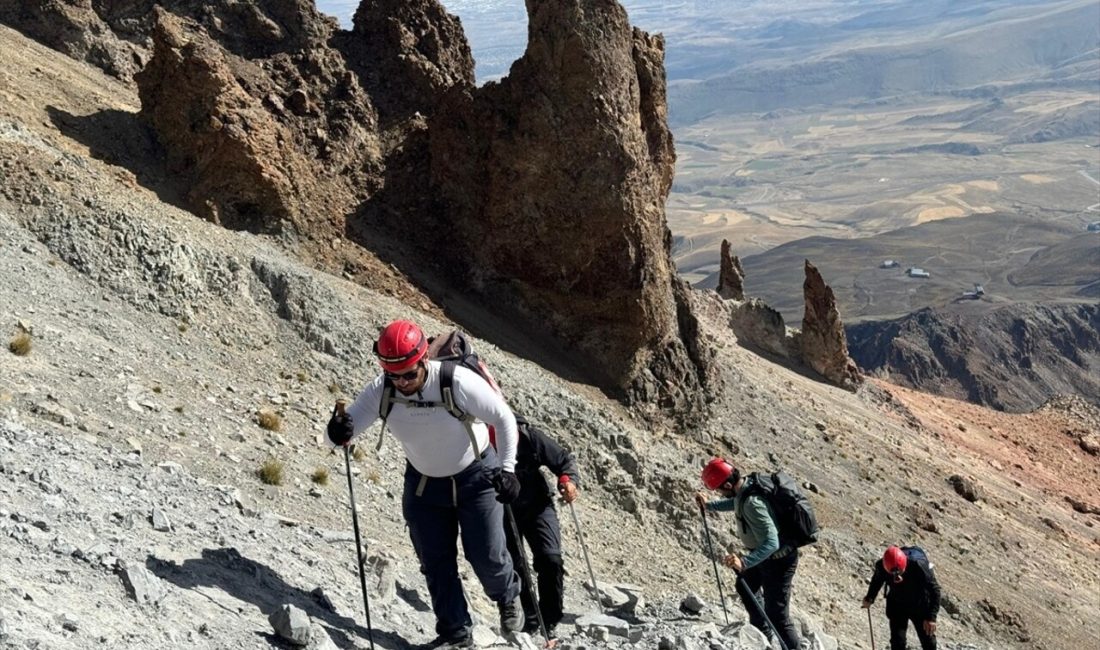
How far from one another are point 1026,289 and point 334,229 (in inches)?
5361

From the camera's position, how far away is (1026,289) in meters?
140

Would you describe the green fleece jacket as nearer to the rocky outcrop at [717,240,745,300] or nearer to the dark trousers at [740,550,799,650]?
the dark trousers at [740,550,799,650]

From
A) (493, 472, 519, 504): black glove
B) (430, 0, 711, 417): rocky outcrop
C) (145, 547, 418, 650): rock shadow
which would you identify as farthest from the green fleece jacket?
(430, 0, 711, 417): rocky outcrop

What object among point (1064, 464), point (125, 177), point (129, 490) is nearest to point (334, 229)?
point (125, 177)

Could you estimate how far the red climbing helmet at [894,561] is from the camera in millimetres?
13633

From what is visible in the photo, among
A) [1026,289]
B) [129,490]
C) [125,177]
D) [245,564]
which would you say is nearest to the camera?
[245,564]

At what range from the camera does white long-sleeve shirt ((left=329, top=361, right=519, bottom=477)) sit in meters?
7.67

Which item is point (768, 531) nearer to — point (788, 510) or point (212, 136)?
point (788, 510)

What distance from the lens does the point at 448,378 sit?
7609mm

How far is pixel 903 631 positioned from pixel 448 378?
992 cm

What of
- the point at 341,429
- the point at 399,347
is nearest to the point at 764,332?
the point at 341,429

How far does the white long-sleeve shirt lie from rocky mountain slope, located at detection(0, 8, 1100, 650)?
1.67 meters

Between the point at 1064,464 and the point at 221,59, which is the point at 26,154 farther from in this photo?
the point at 1064,464

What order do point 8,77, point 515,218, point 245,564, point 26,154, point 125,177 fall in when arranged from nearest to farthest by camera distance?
point 245,564 < point 26,154 < point 125,177 < point 8,77 < point 515,218
